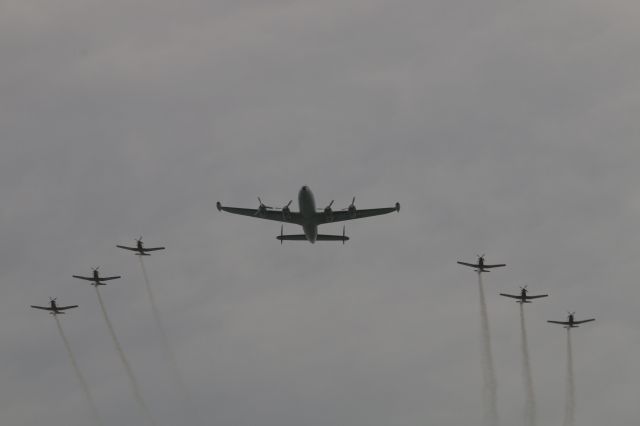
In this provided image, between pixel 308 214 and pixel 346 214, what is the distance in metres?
7.64

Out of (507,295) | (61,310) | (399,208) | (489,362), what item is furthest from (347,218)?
(61,310)

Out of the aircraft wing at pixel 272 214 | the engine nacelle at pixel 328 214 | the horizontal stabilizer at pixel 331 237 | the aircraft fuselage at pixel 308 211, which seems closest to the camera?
the aircraft fuselage at pixel 308 211

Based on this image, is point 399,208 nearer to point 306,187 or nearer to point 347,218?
point 347,218

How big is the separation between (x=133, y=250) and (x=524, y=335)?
56.9m

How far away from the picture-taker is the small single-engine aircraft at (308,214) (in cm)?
12031

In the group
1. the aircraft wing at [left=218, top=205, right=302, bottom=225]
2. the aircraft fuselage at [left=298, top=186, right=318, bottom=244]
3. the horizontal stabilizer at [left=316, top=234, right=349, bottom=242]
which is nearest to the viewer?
the aircraft fuselage at [left=298, top=186, right=318, bottom=244]

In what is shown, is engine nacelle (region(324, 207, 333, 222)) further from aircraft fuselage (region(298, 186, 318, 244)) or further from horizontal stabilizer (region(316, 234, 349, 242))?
horizontal stabilizer (region(316, 234, 349, 242))

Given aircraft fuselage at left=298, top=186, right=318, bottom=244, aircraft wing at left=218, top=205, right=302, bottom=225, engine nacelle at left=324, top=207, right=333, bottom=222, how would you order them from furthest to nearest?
aircraft wing at left=218, top=205, right=302, bottom=225, engine nacelle at left=324, top=207, right=333, bottom=222, aircraft fuselage at left=298, top=186, right=318, bottom=244

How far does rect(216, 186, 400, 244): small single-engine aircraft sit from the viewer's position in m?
120

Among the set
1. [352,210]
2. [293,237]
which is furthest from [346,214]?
[293,237]

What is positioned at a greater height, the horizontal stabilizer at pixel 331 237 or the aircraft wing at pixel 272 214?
the aircraft wing at pixel 272 214

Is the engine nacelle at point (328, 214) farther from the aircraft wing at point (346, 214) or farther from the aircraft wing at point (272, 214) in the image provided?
the aircraft wing at point (272, 214)

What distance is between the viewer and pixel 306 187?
118 meters

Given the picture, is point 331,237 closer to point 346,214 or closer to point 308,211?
point 346,214
